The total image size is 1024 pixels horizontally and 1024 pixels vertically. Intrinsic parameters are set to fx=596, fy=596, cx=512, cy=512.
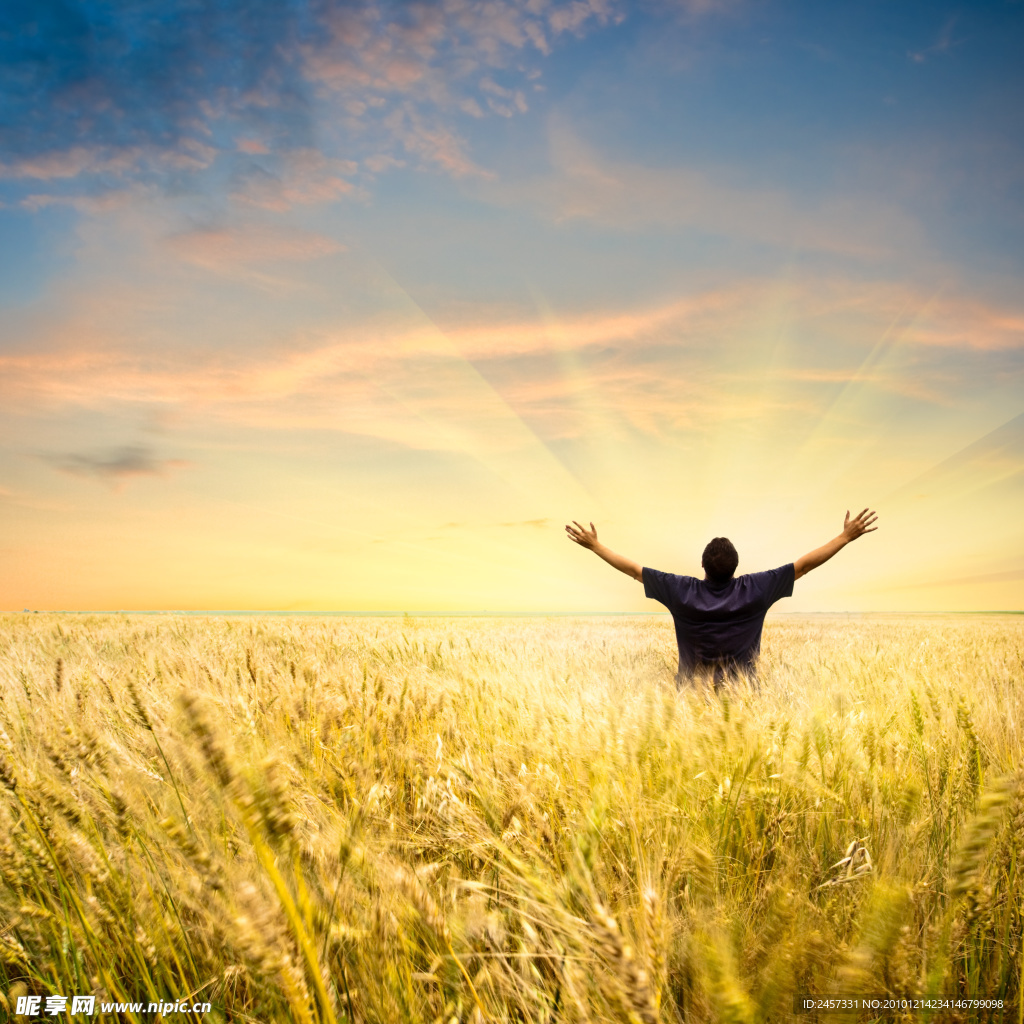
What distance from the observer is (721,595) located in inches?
224

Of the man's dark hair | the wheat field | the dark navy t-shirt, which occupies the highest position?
the man's dark hair

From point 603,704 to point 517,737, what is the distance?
97 cm

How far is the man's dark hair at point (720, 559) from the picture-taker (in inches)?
221

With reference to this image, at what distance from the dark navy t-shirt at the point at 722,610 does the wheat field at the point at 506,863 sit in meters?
2.37

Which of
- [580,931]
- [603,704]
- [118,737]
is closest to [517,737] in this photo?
[603,704]

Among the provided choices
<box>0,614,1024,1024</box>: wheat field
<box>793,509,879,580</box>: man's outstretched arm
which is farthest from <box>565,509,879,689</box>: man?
<box>0,614,1024,1024</box>: wheat field

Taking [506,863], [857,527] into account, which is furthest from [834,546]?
[506,863]

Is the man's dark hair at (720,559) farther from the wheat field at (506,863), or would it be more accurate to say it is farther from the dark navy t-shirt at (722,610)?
the wheat field at (506,863)

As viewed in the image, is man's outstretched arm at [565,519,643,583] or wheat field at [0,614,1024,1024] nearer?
wheat field at [0,614,1024,1024]

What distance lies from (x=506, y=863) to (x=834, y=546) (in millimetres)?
4804

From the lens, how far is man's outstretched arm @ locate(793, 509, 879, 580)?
17.9ft

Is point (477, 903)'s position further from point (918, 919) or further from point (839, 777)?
point (839, 777)

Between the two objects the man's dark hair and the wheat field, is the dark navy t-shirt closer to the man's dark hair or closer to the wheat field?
the man's dark hair

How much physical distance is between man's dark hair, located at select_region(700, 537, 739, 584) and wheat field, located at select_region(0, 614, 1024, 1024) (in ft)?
8.17
